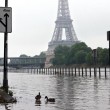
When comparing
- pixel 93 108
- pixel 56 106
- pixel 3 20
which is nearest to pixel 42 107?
pixel 56 106

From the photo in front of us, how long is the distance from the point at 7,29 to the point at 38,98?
4.07 meters

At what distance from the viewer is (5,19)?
24.5 metres

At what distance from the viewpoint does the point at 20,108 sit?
799 inches

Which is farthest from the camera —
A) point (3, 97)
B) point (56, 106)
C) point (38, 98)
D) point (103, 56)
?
point (103, 56)

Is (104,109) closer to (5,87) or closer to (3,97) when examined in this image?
(3,97)

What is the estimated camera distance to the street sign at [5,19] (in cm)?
2436

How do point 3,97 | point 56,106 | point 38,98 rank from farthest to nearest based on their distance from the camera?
point 38,98, point 3,97, point 56,106

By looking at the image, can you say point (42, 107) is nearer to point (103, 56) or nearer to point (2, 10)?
point (2, 10)

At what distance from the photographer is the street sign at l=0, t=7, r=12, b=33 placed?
24359 mm

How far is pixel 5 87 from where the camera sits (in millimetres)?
26422

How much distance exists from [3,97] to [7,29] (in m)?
3.65

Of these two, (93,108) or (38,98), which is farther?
(38,98)

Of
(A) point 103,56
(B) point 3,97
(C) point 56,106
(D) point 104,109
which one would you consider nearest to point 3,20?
(B) point 3,97

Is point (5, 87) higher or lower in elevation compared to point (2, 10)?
lower
